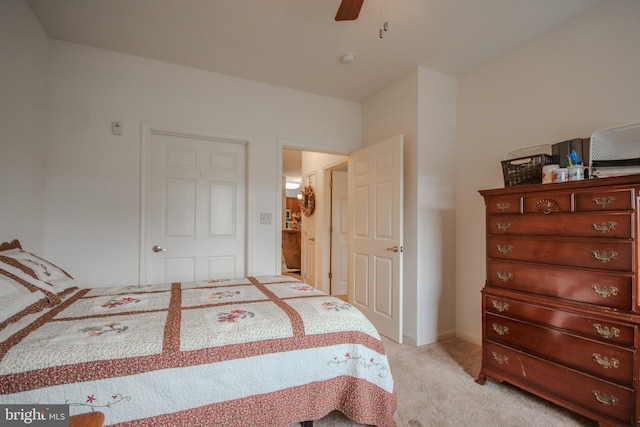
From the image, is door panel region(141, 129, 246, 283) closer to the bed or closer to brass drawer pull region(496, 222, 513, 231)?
the bed

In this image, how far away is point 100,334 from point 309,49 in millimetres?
2530

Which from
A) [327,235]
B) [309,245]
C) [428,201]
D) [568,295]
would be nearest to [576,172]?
[568,295]

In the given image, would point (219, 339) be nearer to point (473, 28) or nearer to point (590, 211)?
point (590, 211)

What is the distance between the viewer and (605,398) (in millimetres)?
1495

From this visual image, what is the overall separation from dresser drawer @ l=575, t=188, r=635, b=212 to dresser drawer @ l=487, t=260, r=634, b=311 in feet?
1.15

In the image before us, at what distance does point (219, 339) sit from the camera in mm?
1266

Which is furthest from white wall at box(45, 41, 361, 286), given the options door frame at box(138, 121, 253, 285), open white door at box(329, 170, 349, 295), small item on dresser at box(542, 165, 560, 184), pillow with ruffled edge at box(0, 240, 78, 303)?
small item on dresser at box(542, 165, 560, 184)

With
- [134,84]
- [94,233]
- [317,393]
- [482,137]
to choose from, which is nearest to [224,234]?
[94,233]

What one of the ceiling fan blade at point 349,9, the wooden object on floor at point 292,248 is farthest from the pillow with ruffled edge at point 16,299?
the wooden object on floor at point 292,248

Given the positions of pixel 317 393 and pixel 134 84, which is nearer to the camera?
pixel 317 393

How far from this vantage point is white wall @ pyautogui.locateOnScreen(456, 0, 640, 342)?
1.92 m

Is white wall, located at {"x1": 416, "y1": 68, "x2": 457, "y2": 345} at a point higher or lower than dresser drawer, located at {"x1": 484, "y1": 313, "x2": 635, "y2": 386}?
higher

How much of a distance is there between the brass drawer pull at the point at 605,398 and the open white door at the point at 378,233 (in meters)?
1.38

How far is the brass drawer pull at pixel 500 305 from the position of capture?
1.97 metres
